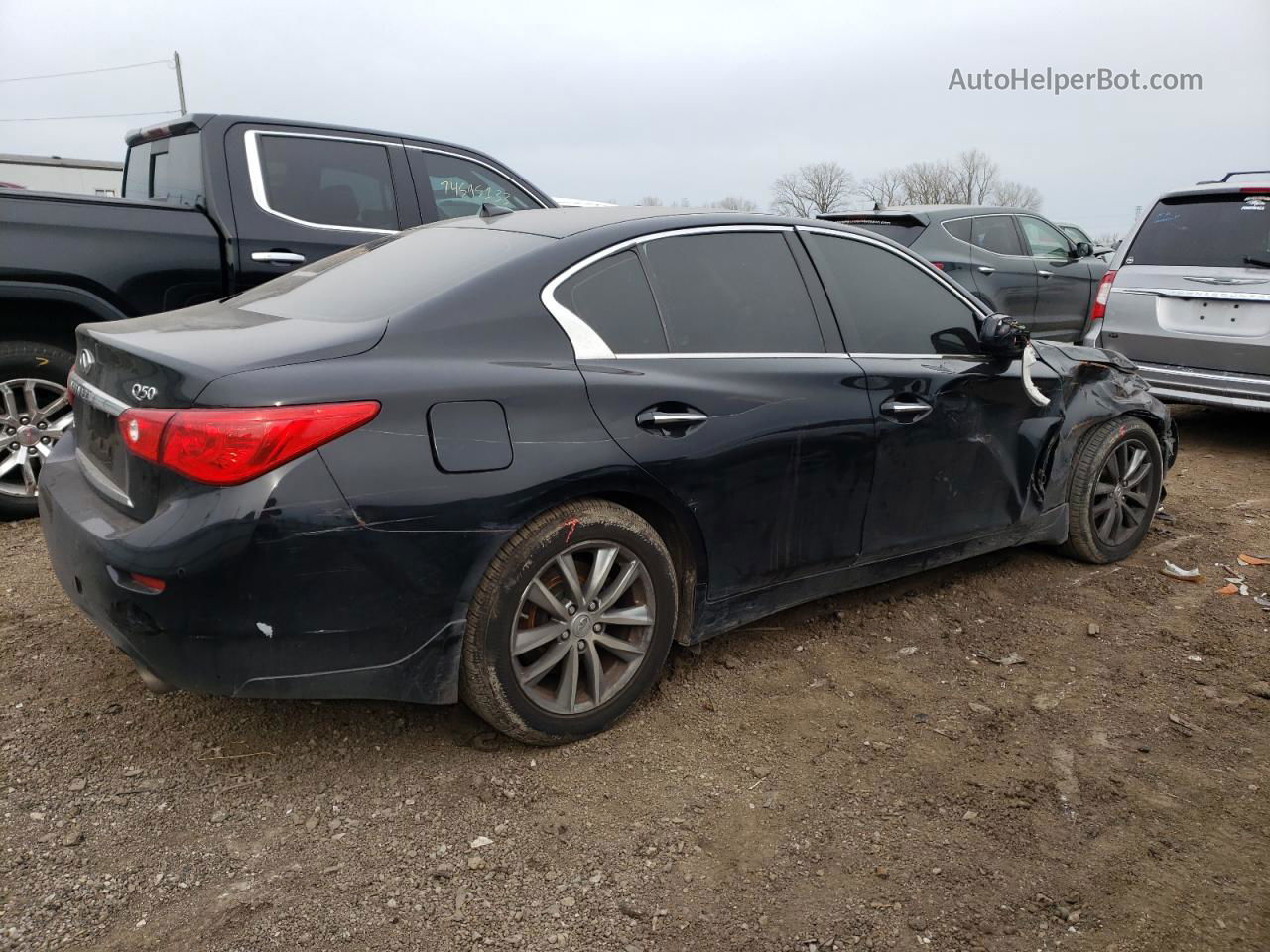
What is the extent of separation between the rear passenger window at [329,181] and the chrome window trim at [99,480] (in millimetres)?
2830

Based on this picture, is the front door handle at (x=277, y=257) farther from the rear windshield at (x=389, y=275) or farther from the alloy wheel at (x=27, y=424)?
the rear windshield at (x=389, y=275)

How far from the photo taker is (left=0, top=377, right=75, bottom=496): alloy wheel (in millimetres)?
4742

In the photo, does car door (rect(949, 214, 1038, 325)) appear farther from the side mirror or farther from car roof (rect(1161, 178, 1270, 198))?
the side mirror

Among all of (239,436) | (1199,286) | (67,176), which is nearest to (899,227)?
(1199,286)

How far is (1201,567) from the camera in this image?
183 inches

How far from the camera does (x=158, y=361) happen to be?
2.58m

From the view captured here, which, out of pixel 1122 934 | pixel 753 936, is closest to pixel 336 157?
pixel 753 936

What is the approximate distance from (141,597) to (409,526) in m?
0.66

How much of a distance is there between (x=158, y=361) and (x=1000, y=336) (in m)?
2.93

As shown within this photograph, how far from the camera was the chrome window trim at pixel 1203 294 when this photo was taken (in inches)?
254

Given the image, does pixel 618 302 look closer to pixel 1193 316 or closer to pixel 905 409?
pixel 905 409

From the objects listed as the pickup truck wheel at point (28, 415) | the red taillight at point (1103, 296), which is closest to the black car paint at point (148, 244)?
the pickup truck wheel at point (28, 415)

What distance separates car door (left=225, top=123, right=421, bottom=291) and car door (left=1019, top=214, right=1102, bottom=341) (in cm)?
688

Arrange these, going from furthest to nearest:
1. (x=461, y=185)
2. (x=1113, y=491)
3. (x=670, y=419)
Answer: (x=461, y=185) < (x=1113, y=491) < (x=670, y=419)
